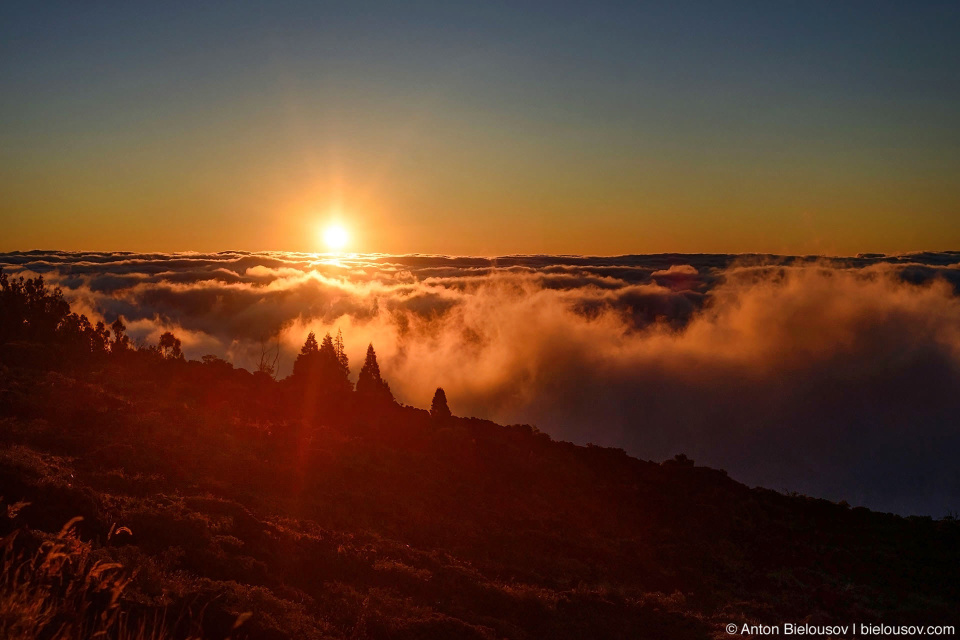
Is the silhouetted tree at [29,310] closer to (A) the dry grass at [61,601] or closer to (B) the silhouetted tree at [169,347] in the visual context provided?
(B) the silhouetted tree at [169,347]

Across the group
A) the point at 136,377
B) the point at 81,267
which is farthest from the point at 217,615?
the point at 81,267

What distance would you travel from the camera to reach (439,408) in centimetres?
3028

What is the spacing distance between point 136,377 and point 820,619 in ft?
81.6

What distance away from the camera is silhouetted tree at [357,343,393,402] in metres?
32.2

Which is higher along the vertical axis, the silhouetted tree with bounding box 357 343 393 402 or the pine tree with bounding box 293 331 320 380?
the pine tree with bounding box 293 331 320 380

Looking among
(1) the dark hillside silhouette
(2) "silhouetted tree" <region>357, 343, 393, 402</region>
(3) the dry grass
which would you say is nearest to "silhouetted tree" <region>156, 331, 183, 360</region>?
(1) the dark hillside silhouette

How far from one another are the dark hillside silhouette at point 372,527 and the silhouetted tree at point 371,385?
49 cm

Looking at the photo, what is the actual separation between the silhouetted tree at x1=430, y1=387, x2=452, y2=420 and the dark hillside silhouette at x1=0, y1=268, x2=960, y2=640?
0.51 ft

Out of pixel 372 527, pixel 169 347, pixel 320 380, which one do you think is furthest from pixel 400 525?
pixel 169 347

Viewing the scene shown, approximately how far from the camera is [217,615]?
10.5m

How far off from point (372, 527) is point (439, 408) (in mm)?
12125

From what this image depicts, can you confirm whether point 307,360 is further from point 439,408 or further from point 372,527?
point 372,527

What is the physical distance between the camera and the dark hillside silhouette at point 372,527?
1180cm

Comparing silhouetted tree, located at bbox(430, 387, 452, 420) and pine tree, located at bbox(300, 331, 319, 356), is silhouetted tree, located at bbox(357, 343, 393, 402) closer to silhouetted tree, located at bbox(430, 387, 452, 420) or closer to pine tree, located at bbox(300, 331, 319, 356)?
silhouetted tree, located at bbox(430, 387, 452, 420)
